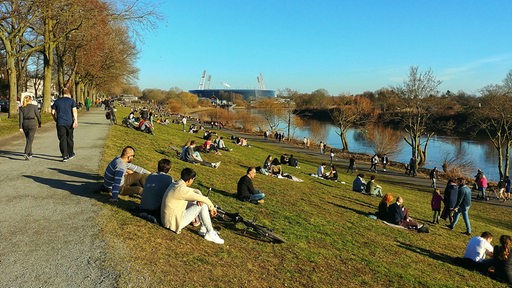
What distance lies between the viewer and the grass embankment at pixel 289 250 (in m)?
5.30

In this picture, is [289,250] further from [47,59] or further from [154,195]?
[47,59]

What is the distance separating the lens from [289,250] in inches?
283

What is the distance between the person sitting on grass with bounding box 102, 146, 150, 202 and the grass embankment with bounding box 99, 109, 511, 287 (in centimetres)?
24

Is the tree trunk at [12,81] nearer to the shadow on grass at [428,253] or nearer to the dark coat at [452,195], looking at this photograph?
the shadow on grass at [428,253]

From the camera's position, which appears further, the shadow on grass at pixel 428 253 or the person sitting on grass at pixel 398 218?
the person sitting on grass at pixel 398 218

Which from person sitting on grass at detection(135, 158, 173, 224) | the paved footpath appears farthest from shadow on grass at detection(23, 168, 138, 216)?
person sitting on grass at detection(135, 158, 173, 224)

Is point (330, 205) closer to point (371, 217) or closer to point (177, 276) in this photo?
point (371, 217)

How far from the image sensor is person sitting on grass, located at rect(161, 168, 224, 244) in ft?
20.5

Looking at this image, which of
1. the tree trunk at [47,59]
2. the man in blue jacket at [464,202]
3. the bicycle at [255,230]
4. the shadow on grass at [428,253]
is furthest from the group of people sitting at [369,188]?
the tree trunk at [47,59]

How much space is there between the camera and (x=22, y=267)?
4.71m

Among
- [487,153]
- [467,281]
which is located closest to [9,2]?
[467,281]

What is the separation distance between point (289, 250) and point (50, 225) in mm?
4356

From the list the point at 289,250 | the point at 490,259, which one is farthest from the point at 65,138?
the point at 490,259

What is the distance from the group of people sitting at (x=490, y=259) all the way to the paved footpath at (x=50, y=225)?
8099 millimetres
